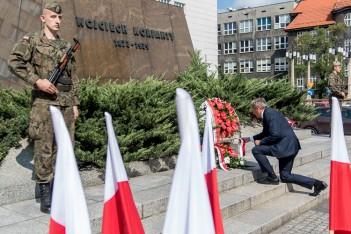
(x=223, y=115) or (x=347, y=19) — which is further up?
(x=347, y=19)

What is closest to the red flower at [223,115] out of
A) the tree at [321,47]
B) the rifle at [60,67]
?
the rifle at [60,67]

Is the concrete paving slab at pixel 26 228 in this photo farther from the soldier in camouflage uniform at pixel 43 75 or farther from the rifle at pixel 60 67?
the rifle at pixel 60 67

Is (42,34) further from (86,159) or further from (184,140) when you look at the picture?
(184,140)

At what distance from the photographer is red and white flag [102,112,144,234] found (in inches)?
110

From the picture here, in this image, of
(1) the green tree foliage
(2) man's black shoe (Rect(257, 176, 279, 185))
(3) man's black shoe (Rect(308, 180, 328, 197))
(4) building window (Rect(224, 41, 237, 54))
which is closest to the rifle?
(1) the green tree foliage

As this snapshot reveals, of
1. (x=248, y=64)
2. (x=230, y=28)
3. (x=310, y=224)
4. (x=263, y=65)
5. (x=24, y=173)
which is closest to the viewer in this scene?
(x=24, y=173)

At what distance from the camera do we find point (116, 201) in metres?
2.84

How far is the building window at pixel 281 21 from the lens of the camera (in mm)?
70312

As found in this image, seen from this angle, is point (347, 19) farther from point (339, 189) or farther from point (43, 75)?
point (339, 189)

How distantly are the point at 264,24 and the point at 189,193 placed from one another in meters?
74.3

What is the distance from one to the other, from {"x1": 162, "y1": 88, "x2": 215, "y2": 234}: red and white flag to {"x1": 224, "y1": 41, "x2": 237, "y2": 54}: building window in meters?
75.5

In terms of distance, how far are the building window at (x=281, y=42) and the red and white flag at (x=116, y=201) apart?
70.1 meters

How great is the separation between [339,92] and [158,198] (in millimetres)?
8061

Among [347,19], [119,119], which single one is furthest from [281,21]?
[119,119]
